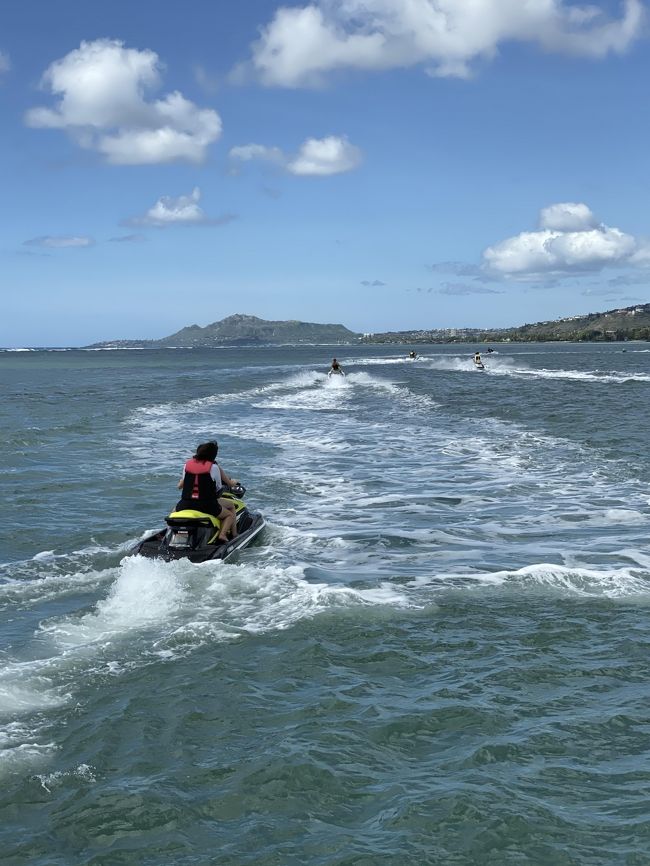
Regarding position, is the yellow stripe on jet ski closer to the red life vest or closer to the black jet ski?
the black jet ski

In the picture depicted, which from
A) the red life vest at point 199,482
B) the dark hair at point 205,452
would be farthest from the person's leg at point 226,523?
the dark hair at point 205,452

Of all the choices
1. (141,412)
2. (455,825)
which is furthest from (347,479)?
(141,412)

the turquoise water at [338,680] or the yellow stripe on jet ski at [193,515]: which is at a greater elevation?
the yellow stripe on jet ski at [193,515]

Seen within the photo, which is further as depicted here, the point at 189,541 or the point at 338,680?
the point at 189,541

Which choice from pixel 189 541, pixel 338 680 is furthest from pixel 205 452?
pixel 338 680

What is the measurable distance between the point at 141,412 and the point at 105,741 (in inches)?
1407

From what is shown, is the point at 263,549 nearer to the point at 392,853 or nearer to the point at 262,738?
the point at 262,738

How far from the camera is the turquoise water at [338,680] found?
5.84 m

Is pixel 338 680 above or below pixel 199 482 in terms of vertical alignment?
below

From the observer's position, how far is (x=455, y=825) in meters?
5.83

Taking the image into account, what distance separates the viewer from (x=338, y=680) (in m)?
8.31

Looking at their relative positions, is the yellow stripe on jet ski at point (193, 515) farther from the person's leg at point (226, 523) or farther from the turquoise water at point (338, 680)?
the turquoise water at point (338, 680)

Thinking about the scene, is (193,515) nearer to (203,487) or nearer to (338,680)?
(203,487)

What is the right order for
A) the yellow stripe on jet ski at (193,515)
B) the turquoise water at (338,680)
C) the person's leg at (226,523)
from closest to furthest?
the turquoise water at (338,680) < the yellow stripe on jet ski at (193,515) < the person's leg at (226,523)
